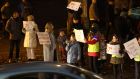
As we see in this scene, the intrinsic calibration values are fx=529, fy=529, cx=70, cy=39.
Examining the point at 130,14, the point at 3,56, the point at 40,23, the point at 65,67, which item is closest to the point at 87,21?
the point at 130,14

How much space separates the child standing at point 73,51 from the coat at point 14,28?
256 centimetres

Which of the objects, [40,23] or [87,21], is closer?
[87,21]

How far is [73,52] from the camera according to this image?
15.7m

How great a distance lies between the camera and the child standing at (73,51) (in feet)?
51.5

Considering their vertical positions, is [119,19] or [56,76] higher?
[119,19]

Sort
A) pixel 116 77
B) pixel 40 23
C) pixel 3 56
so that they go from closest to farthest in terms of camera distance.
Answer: pixel 116 77
pixel 3 56
pixel 40 23

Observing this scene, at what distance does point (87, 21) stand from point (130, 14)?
1.57 m

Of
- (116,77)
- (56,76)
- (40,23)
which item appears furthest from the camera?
(40,23)

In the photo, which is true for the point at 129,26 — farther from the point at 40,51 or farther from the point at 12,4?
the point at 12,4

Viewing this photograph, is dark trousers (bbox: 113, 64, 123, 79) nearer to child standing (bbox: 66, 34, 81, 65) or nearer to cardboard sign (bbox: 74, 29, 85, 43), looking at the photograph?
child standing (bbox: 66, 34, 81, 65)

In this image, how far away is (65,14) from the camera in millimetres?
25359

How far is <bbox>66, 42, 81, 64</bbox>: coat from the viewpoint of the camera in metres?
15.7

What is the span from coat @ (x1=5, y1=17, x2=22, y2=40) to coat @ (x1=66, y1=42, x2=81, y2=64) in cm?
258

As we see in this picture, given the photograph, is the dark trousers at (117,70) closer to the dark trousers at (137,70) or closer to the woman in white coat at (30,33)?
the dark trousers at (137,70)
